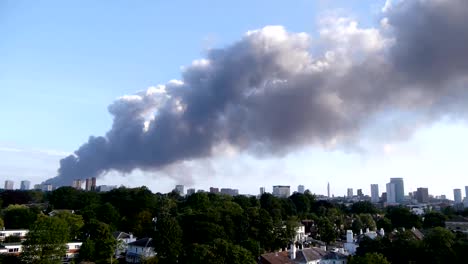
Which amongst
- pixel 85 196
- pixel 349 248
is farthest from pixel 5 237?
→ pixel 349 248

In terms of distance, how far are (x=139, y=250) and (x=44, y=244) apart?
1444 centimetres

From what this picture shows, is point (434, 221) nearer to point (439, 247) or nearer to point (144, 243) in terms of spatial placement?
point (439, 247)

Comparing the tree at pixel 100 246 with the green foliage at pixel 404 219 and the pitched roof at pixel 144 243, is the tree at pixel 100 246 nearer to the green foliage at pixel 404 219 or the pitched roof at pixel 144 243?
the pitched roof at pixel 144 243

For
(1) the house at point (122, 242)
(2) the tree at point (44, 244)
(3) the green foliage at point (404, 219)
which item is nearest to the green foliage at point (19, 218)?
(1) the house at point (122, 242)

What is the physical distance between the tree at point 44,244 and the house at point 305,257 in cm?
2218

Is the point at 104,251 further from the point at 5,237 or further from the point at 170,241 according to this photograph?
the point at 5,237

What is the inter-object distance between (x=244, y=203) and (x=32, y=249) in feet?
187

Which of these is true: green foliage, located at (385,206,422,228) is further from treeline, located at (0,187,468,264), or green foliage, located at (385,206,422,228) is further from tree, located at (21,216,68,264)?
tree, located at (21,216,68,264)

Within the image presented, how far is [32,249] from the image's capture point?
40.3 metres

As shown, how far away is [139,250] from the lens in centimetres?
5294

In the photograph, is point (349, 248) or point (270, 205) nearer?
point (349, 248)

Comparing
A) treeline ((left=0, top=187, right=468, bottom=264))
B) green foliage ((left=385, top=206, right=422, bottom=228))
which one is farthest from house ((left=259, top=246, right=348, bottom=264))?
green foliage ((left=385, top=206, right=422, bottom=228))

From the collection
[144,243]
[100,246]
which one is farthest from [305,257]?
[100,246]

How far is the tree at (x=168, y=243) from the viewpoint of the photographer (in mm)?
45094
